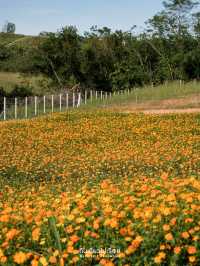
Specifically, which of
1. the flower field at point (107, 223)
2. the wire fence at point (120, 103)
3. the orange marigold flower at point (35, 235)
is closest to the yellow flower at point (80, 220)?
the flower field at point (107, 223)

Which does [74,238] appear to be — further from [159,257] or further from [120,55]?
[120,55]

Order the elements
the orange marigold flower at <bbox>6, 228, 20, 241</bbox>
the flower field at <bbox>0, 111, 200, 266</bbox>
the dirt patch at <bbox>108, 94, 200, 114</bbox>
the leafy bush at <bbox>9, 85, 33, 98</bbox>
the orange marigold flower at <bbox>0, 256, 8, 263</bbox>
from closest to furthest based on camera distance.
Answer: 1. the flower field at <bbox>0, 111, 200, 266</bbox>
2. the orange marigold flower at <bbox>0, 256, 8, 263</bbox>
3. the orange marigold flower at <bbox>6, 228, 20, 241</bbox>
4. the dirt patch at <bbox>108, 94, 200, 114</bbox>
5. the leafy bush at <bbox>9, 85, 33, 98</bbox>

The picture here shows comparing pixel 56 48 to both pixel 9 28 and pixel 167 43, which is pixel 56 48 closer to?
pixel 167 43

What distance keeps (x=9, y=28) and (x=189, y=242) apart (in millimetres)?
155106

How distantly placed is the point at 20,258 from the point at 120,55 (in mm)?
59149

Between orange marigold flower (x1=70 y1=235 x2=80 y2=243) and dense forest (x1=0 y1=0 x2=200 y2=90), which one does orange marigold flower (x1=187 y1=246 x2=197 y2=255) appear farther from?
dense forest (x1=0 y1=0 x2=200 y2=90)

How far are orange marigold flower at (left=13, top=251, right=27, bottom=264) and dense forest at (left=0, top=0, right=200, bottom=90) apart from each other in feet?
170

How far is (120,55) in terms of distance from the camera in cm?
6328

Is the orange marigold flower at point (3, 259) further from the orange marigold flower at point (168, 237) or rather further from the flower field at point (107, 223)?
the orange marigold flower at point (168, 237)

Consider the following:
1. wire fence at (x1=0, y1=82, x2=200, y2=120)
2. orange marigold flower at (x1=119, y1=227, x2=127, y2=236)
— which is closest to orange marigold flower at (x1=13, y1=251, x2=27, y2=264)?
orange marigold flower at (x1=119, y1=227, x2=127, y2=236)

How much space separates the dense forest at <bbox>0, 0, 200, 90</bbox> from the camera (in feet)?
189

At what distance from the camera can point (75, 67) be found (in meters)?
57.8

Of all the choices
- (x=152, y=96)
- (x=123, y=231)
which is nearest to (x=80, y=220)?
(x=123, y=231)

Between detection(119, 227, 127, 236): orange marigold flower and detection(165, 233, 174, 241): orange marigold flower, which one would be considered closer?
detection(165, 233, 174, 241): orange marigold flower
